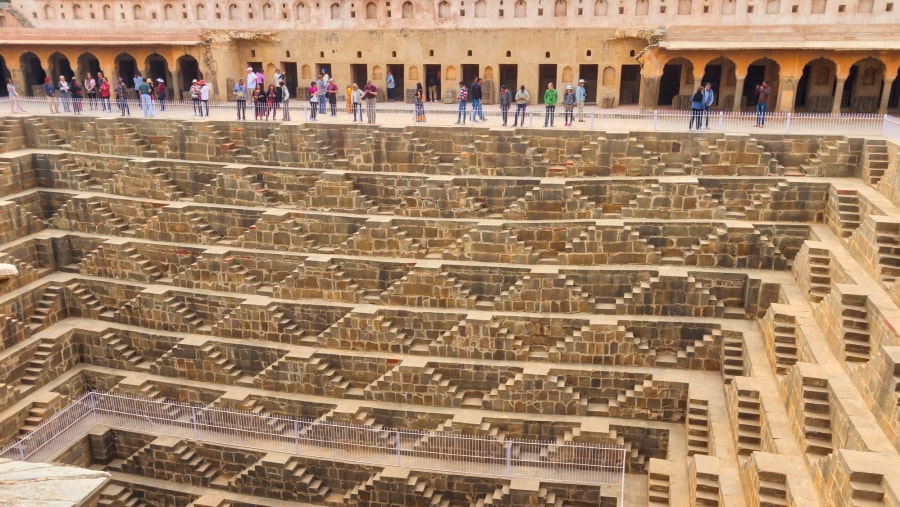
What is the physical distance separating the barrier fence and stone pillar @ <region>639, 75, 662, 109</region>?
3.80 feet

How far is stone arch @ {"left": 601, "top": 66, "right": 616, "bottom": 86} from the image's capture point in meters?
24.8

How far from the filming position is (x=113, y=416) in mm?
17000

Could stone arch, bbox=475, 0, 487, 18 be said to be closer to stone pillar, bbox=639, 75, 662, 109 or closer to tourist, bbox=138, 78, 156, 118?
stone pillar, bbox=639, 75, 662, 109

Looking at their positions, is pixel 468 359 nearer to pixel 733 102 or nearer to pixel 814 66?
pixel 733 102

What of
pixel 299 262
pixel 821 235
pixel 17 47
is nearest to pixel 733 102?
pixel 821 235

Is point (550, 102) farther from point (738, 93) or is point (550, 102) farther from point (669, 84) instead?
point (669, 84)

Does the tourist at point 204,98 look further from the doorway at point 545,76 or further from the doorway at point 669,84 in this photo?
the doorway at point 669,84

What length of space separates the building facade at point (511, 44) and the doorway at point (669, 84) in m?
0.05

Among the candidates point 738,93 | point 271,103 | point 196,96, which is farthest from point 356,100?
point 738,93

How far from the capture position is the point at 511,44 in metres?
25.3

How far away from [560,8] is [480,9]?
8.98 feet

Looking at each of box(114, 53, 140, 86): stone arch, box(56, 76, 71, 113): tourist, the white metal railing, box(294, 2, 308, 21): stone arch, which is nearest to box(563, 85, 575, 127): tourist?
the white metal railing

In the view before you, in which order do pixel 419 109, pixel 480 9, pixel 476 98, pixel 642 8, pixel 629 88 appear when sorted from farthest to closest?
pixel 629 88 < pixel 480 9 < pixel 642 8 < pixel 419 109 < pixel 476 98

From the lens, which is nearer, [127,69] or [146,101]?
[146,101]
